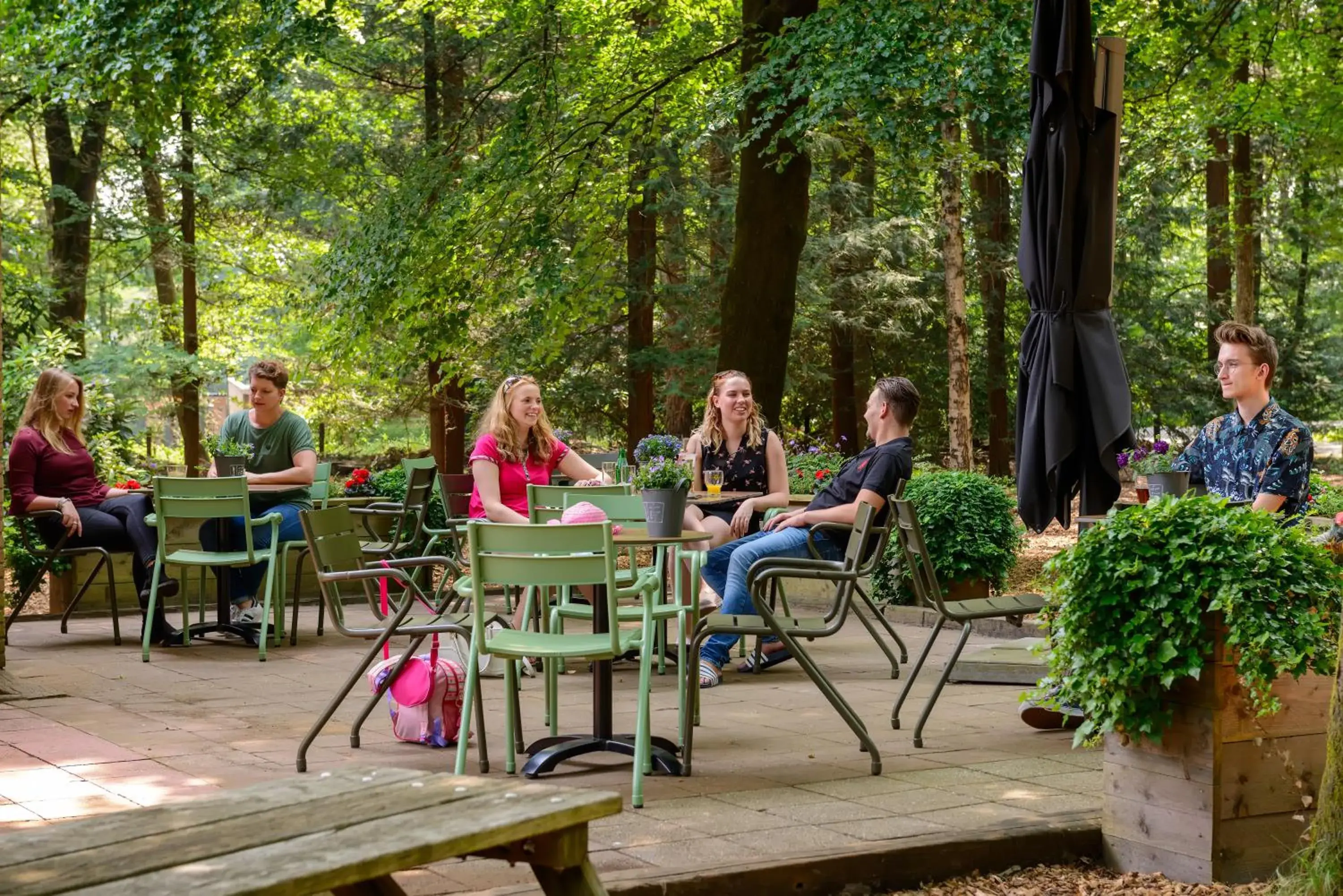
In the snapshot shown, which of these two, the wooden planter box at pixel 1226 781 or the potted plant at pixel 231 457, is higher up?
the potted plant at pixel 231 457

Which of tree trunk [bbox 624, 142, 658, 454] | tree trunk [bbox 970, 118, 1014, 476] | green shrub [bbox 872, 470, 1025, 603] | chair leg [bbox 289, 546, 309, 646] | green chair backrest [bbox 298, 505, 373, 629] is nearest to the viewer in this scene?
green chair backrest [bbox 298, 505, 373, 629]

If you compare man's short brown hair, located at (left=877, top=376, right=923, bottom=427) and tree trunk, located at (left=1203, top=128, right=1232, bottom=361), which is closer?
man's short brown hair, located at (left=877, top=376, right=923, bottom=427)

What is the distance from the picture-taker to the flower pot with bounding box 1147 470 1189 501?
7023mm

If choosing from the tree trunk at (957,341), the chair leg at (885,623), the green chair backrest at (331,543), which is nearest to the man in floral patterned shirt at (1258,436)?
the chair leg at (885,623)

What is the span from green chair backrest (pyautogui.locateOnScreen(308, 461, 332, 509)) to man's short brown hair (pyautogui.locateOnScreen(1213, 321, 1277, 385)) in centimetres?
656

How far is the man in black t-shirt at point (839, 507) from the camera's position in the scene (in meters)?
7.61

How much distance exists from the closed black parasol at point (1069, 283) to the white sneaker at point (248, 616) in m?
5.47

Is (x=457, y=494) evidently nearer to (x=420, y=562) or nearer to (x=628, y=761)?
(x=420, y=562)

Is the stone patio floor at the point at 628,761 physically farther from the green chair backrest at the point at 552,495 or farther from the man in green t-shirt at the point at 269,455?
the man in green t-shirt at the point at 269,455

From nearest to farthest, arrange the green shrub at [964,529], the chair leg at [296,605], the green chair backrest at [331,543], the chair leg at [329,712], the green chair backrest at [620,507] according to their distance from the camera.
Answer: the chair leg at [329,712] < the green chair backrest at [331,543] < the green chair backrest at [620,507] < the chair leg at [296,605] < the green shrub at [964,529]

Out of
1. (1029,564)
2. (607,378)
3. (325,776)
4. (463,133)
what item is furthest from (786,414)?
(325,776)

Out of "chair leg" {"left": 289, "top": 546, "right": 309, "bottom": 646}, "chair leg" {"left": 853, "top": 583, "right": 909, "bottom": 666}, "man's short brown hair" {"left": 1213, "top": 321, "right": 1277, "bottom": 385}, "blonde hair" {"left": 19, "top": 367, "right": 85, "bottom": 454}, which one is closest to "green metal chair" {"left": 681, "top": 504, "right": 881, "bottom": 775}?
"chair leg" {"left": 853, "top": 583, "right": 909, "bottom": 666}

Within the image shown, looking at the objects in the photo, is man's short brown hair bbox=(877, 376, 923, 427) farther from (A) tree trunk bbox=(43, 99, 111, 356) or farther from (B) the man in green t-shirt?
(A) tree trunk bbox=(43, 99, 111, 356)

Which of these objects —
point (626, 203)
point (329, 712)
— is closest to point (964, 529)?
point (329, 712)
